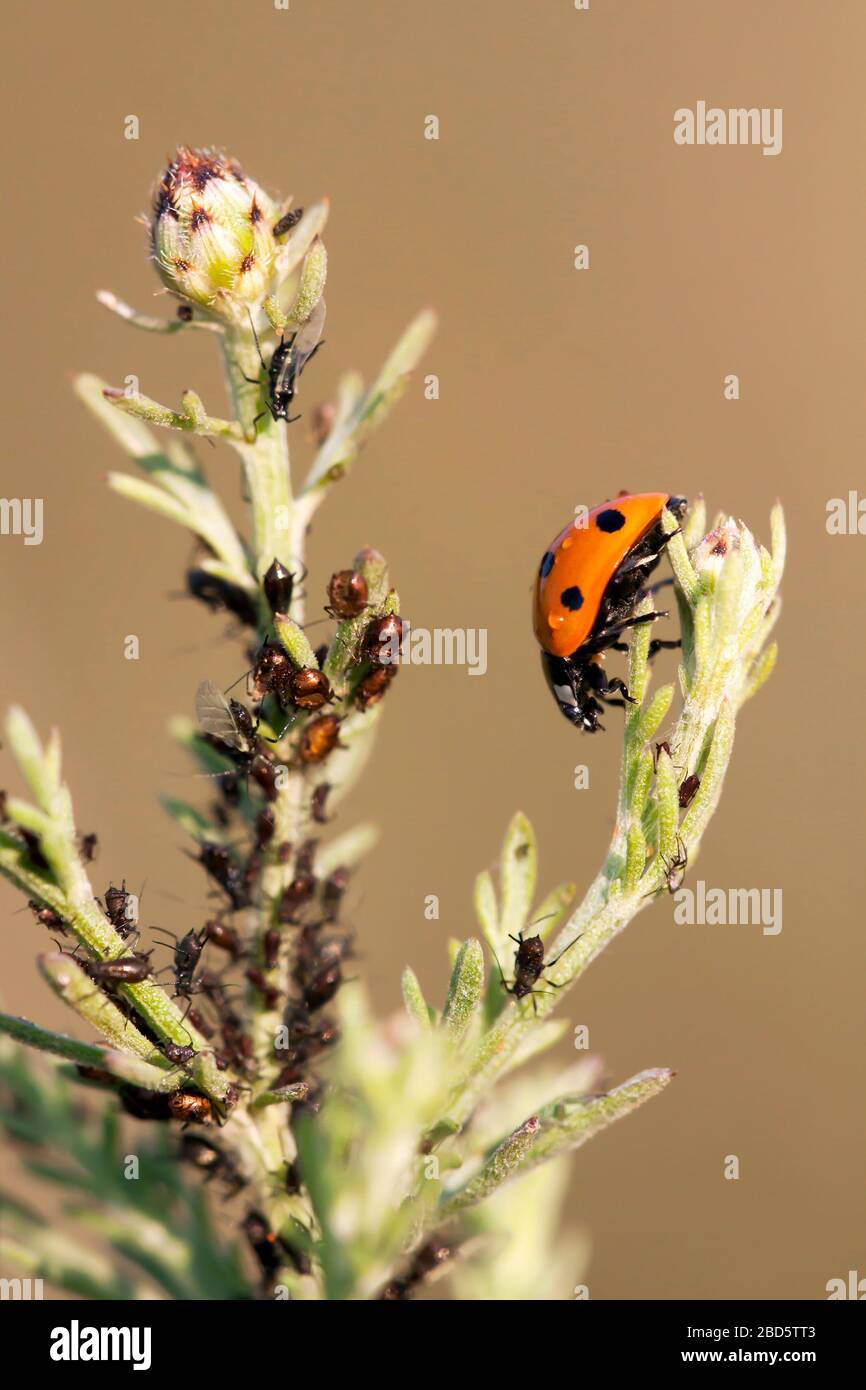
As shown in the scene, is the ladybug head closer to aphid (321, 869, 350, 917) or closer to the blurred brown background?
aphid (321, 869, 350, 917)

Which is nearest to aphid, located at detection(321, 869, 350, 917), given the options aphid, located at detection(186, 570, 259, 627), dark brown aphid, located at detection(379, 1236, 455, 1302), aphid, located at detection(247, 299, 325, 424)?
aphid, located at detection(186, 570, 259, 627)

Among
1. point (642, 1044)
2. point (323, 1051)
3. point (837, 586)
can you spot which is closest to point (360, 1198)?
point (323, 1051)

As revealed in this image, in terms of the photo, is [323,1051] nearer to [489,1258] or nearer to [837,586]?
[489,1258]

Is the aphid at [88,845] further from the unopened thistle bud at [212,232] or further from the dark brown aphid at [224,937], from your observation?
the unopened thistle bud at [212,232]

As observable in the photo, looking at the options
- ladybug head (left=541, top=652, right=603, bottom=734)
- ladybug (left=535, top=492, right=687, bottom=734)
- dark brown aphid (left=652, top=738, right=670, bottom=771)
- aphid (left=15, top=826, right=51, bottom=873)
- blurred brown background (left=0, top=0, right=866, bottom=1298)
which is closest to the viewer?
aphid (left=15, top=826, right=51, bottom=873)

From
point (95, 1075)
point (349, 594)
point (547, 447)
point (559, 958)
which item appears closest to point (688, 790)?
point (559, 958)

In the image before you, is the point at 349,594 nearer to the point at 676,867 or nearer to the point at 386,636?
the point at 386,636
